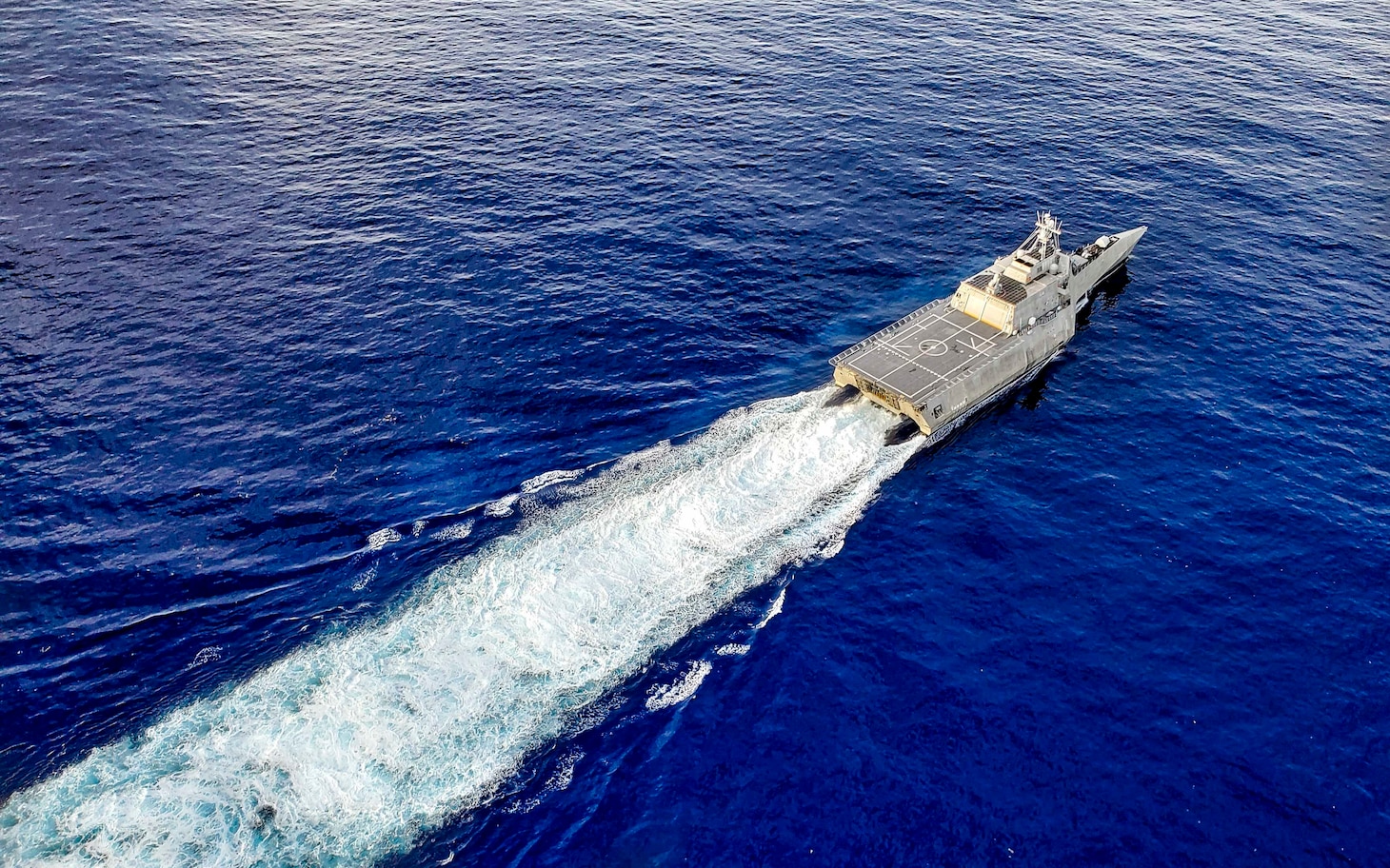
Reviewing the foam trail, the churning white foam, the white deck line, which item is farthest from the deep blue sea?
the white deck line

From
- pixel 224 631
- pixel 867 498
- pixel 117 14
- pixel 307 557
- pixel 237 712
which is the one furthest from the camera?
pixel 117 14

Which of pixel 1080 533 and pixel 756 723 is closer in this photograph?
pixel 756 723

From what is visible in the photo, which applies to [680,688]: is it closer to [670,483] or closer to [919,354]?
[670,483]

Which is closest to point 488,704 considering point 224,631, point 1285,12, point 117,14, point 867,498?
point 224,631

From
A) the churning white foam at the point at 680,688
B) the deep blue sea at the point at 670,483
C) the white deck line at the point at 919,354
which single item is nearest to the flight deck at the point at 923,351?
the white deck line at the point at 919,354

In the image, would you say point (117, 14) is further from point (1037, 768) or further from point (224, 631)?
point (1037, 768)

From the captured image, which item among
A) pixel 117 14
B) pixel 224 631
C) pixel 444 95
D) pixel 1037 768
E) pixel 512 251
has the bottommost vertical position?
pixel 1037 768

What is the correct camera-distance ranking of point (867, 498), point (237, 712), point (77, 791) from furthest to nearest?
1. point (867, 498)
2. point (237, 712)
3. point (77, 791)
